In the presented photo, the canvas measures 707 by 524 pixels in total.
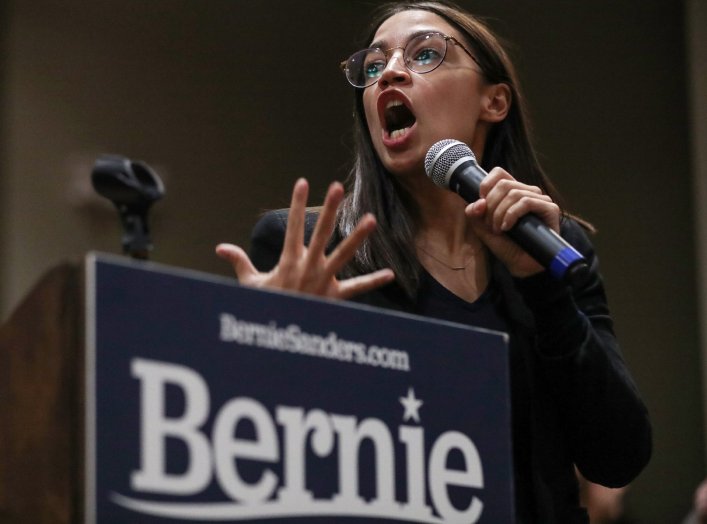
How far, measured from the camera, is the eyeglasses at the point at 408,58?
210 cm

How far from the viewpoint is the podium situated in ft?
3.47

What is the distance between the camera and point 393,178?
2.13 metres

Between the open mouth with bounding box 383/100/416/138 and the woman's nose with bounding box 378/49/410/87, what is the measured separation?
0.04 meters

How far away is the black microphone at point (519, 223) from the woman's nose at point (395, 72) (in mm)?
236

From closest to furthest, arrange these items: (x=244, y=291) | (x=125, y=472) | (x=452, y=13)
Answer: (x=125, y=472), (x=244, y=291), (x=452, y=13)

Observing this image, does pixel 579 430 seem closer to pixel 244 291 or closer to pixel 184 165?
pixel 244 291

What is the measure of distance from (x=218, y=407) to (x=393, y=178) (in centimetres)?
107

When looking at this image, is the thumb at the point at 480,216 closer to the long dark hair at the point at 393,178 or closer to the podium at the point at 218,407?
the long dark hair at the point at 393,178

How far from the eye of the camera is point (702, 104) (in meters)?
4.99

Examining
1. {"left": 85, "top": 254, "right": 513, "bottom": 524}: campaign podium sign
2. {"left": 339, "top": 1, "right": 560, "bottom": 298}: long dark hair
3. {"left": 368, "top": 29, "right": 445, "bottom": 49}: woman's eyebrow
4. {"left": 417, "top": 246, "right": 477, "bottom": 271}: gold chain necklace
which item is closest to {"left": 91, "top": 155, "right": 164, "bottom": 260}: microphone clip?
{"left": 85, "top": 254, "right": 513, "bottom": 524}: campaign podium sign

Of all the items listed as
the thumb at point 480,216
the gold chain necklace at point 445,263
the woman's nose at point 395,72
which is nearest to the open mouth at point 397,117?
the woman's nose at point 395,72

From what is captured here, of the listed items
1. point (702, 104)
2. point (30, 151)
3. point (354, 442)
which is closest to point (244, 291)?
point (354, 442)

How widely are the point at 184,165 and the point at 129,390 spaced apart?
4227 mm

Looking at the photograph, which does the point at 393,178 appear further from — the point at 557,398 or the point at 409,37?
the point at 557,398
